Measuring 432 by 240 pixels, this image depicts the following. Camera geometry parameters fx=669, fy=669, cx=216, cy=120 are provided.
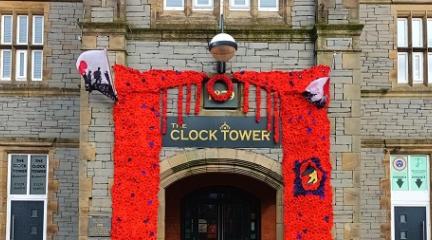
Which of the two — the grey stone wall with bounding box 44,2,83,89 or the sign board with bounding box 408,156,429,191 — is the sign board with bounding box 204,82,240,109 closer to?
the grey stone wall with bounding box 44,2,83,89

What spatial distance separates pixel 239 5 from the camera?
38.9ft

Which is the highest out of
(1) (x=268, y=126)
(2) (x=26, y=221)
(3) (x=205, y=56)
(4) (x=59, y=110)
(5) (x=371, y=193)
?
(3) (x=205, y=56)

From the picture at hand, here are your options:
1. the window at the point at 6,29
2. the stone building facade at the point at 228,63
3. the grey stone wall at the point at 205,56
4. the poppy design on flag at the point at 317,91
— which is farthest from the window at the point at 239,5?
the window at the point at 6,29

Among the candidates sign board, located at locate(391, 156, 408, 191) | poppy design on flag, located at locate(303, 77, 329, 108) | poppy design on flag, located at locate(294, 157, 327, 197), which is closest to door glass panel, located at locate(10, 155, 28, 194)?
poppy design on flag, located at locate(294, 157, 327, 197)

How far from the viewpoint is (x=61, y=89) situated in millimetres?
13500

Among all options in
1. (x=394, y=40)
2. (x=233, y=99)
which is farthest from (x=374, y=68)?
(x=233, y=99)

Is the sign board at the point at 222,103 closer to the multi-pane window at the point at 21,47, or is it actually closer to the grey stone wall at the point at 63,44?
the grey stone wall at the point at 63,44

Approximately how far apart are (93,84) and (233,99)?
92.9 inches

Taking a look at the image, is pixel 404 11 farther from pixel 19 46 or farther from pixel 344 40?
Answer: pixel 19 46

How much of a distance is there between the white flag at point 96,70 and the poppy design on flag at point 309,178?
11.3ft

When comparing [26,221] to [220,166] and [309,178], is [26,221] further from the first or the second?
[309,178]

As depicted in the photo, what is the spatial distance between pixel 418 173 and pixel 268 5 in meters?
4.66

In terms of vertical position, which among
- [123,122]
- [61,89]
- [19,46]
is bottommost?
[123,122]

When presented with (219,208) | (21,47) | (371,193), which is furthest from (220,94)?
(21,47)
